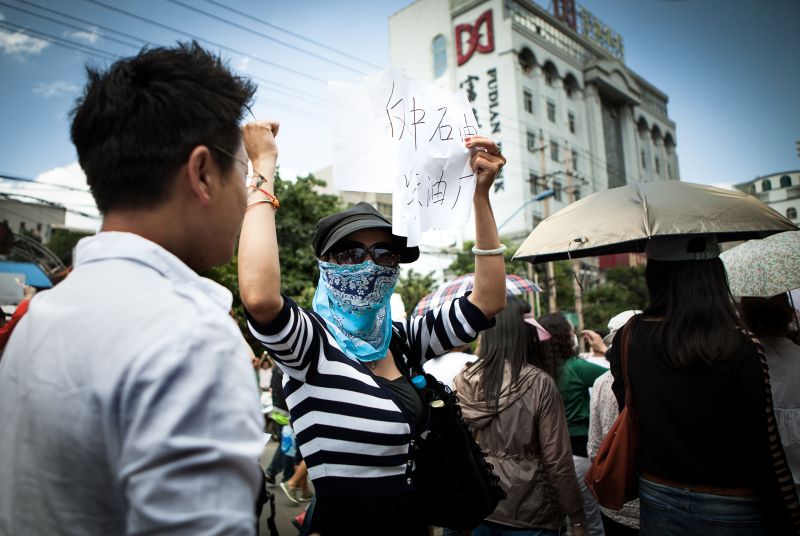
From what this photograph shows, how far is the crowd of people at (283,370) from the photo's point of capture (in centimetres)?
78

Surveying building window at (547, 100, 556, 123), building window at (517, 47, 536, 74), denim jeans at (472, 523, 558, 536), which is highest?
building window at (517, 47, 536, 74)

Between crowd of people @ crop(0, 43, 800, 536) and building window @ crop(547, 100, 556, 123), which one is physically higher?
building window @ crop(547, 100, 556, 123)

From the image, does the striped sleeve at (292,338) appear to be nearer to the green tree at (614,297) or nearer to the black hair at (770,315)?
the black hair at (770,315)

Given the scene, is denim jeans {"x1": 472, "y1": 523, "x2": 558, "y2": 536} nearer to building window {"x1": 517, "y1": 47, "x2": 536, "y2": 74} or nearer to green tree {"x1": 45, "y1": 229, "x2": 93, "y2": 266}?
green tree {"x1": 45, "y1": 229, "x2": 93, "y2": 266}

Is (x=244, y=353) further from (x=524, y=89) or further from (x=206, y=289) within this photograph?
(x=524, y=89)

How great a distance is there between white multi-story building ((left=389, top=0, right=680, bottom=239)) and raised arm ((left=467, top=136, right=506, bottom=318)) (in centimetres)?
2988

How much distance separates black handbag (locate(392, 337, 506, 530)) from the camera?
1888 mm

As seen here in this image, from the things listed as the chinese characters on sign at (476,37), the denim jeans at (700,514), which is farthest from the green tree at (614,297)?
the denim jeans at (700,514)

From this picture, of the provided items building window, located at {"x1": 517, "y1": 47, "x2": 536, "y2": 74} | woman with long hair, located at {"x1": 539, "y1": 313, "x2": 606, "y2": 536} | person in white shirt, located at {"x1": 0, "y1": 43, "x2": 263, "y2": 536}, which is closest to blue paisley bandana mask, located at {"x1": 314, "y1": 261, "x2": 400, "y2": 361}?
person in white shirt, located at {"x1": 0, "y1": 43, "x2": 263, "y2": 536}

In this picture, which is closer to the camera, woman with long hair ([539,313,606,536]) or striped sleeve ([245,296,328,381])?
striped sleeve ([245,296,328,381])

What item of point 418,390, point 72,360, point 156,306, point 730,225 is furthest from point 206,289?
point 730,225

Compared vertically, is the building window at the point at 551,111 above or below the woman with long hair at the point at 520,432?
above

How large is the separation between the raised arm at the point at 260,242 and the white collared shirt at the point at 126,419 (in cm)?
69

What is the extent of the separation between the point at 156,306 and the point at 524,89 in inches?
1532
